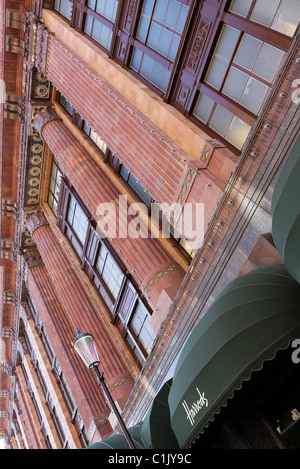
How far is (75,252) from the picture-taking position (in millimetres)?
15953

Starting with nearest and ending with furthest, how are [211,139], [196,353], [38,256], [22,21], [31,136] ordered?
[196,353] → [211,139] → [22,21] → [31,136] → [38,256]

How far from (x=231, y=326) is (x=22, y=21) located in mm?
15373

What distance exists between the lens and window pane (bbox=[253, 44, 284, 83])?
6.29m

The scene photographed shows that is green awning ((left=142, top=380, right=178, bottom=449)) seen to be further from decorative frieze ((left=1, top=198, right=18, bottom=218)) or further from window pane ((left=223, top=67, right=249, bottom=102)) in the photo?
decorative frieze ((left=1, top=198, right=18, bottom=218))

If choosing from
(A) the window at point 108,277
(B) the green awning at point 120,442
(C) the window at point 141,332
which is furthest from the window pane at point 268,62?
(A) the window at point 108,277

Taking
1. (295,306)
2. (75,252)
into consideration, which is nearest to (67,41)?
(75,252)

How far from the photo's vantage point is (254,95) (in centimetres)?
678

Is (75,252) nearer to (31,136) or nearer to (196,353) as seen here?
(31,136)

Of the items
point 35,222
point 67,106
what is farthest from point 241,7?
point 35,222

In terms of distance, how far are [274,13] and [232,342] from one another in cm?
542

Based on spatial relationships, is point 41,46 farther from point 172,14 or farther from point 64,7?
point 172,14

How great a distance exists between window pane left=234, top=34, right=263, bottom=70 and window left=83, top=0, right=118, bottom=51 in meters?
5.11

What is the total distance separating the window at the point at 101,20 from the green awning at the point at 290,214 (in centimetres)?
860

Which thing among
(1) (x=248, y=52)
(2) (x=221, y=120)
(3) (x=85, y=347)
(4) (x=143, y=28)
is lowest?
(3) (x=85, y=347)
